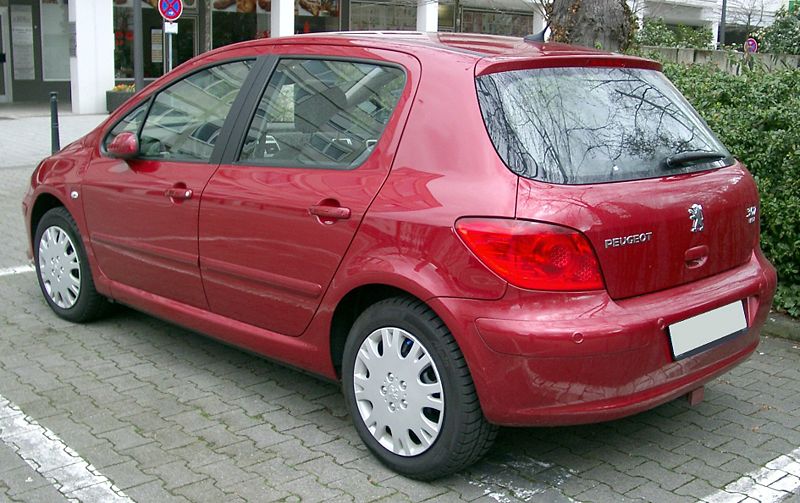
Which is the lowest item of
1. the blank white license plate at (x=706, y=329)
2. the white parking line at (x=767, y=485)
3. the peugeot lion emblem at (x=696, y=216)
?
the white parking line at (x=767, y=485)

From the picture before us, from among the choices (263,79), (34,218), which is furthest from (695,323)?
(34,218)

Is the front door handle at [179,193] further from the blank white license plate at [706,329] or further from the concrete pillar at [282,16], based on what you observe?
the concrete pillar at [282,16]

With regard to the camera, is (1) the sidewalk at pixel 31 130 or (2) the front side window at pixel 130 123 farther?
(1) the sidewalk at pixel 31 130

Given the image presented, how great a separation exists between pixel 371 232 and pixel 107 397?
1708 millimetres

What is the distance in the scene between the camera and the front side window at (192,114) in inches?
Result: 172

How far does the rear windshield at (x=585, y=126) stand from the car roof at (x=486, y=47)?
4cm

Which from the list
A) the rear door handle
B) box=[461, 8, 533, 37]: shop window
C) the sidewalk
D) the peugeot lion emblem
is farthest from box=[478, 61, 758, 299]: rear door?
box=[461, 8, 533, 37]: shop window

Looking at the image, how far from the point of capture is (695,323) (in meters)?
3.46

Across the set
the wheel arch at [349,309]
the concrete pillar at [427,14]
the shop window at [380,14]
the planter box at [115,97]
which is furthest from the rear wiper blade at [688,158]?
the shop window at [380,14]

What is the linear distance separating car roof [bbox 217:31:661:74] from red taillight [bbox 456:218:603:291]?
2.32 ft

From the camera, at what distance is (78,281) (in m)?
5.28

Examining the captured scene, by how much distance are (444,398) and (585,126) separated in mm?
1148

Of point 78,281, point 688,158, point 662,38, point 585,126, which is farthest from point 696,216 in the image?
point 662,38

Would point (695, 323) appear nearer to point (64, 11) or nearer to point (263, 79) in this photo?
point (263, 79)
